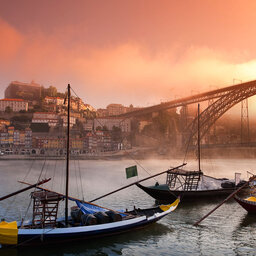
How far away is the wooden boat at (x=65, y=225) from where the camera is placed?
8406 mm

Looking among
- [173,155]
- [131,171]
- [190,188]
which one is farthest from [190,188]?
[173,155]

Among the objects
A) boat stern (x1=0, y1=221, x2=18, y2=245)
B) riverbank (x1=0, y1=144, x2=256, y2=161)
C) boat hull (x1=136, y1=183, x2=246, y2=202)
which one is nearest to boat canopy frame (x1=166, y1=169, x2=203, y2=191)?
boat hull (x1=136, y1=183, x2=246, y2=202)

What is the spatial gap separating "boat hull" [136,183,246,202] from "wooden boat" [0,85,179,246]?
151 inches

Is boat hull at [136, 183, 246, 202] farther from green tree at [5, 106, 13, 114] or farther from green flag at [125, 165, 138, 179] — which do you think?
green tree at [5, 106, 13, 114]

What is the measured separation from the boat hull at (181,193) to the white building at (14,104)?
94606 millimetres

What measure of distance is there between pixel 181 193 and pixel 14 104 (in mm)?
96851

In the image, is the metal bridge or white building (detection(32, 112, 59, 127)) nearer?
the metal bridge

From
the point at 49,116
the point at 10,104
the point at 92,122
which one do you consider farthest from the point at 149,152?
the point at 10,104

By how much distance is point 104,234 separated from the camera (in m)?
9.42

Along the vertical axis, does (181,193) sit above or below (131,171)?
below

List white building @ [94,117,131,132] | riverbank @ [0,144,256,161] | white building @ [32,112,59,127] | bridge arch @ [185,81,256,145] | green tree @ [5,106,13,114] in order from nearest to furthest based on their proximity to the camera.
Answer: bridge arch @ [185,81,256,145]
riverbank @ [0,144,256,161]
white building @ [32,112,59,127]
green tree @ [5,106,13,114]
white building @ [94,117,131,132]

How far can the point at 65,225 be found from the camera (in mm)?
9273

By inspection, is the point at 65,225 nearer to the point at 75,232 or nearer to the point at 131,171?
the point at 75,232

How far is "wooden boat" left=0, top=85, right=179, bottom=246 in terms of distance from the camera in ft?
27.6
